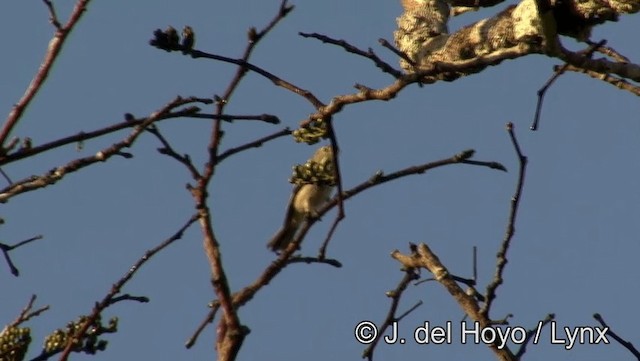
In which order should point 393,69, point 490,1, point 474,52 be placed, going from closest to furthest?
point 393,69 → point 474,52 → point 490,1

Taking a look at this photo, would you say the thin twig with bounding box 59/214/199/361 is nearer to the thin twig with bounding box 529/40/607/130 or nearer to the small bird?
the thin twig with bounding box 529/40/607/130

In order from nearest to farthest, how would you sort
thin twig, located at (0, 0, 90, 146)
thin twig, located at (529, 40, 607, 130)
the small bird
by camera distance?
thin twig, located at (0, 0, 90, 146)
thin twig, located at (529, 40, 607, 130)
the small bird

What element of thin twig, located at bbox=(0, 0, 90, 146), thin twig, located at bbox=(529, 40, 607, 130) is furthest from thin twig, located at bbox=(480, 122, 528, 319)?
thin twig, located at bbox=(0, 0, 90, 146)

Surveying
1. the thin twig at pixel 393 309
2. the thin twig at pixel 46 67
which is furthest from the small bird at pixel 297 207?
the thin twig at pixel 46 67

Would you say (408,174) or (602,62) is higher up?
(602,62)

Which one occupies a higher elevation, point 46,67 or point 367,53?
point 367,53

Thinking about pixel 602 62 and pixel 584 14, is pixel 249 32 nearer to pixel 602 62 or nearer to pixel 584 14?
pixel 602 62

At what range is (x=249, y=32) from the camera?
2.78 metres

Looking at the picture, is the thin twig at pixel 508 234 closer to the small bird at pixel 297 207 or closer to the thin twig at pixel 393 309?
the thin twig at pixel 393 309

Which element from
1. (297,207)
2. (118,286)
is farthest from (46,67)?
(297,207)

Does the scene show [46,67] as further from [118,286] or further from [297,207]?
[297,207]

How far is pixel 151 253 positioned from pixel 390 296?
1.27 m

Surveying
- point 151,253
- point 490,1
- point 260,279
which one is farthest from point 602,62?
point 151,253

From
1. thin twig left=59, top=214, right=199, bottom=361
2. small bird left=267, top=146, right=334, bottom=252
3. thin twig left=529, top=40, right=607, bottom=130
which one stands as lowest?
thin twig left=59, top=214, right=199, bottom=361
